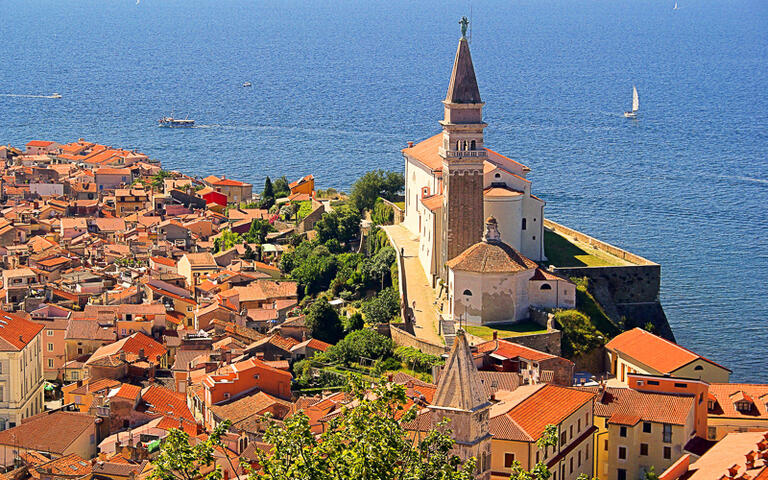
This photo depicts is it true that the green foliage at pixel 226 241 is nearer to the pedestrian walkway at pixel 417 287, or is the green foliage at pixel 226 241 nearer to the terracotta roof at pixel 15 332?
the pedestrian walkway at pixel 417 287

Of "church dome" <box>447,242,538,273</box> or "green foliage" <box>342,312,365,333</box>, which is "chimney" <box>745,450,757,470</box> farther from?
"green foliage" <box>342,312,365,333</box>

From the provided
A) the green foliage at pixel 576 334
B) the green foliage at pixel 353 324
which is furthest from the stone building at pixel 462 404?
the green foliage at pixel 353 324

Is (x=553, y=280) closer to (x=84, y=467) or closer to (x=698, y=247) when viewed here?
(x=84, y=467)

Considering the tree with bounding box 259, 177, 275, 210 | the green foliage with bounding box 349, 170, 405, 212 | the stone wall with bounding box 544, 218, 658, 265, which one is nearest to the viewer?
the stone wall with bounding box 544, 218, 658, 265

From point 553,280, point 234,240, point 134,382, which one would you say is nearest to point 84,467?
point 134,382

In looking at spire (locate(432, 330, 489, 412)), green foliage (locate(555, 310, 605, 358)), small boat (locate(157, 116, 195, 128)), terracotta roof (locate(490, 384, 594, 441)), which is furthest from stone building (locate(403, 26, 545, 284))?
small boat (locate(157, 116, 195, 128))

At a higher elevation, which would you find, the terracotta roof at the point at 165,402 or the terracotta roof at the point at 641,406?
the terracotta roof at the point at 641,406
